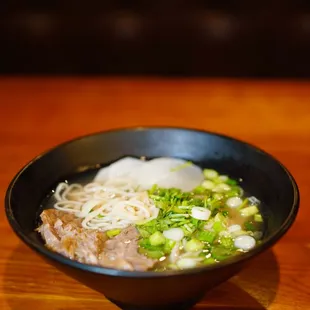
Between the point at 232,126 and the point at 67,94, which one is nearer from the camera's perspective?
the point at 232,126

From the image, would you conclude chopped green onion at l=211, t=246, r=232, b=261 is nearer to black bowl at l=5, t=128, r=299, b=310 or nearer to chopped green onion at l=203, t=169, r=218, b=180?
black bowl at l=5, t=128, r=299, b=310

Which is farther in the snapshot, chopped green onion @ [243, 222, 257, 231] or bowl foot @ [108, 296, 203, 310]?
chopped green onion @ [243, 222, 257, 231]

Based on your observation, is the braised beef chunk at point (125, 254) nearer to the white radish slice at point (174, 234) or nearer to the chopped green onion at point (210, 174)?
the white radish slice at point (174, 234)

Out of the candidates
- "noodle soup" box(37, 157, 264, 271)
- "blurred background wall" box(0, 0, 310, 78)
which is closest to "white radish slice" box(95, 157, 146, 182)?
"noodle soup" box(37, 157, 264, 271)

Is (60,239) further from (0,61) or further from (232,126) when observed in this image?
(0,61)

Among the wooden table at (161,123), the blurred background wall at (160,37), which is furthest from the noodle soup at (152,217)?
the blurred background wall at (160,37)

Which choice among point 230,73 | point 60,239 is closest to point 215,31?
point 230,73

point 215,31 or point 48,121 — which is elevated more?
point 215,31
